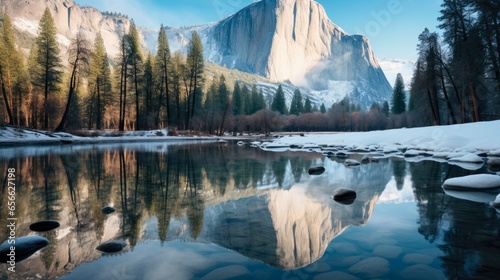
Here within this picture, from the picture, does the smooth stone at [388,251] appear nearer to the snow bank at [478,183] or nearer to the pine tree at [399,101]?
the snow bank at [478,183]

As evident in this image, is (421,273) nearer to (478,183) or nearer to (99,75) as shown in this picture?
(478,183)

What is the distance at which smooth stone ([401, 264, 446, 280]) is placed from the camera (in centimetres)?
248

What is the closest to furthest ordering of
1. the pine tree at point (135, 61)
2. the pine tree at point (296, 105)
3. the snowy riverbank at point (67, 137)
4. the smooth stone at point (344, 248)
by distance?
the smooth stone at point (344, 248) → the snowy riverbank at point (67, 137) → the pine tree at point (135, 61) → the pine tree at point (296, 105)

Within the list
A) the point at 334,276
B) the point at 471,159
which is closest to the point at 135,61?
the point at 471,159

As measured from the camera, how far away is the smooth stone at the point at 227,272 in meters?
2.58

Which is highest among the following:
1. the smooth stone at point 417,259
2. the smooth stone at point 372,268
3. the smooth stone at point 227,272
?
the smooth stone at point 417,259

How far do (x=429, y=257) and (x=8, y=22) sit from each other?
44702mm

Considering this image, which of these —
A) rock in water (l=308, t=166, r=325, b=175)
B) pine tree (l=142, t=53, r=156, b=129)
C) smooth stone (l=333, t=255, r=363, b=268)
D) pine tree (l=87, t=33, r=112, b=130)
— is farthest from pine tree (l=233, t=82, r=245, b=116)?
smooth stone (l=333, t=255, r=363, b=268)

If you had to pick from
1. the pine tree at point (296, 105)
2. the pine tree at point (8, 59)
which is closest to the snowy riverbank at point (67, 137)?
the pine tree at point (8, 59)

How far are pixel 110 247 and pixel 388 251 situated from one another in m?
3.28

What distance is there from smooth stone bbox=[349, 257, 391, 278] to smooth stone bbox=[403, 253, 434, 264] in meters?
0.23

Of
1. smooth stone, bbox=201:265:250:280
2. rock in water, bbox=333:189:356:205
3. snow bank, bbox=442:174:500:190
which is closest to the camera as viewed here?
smooth stone, bbox=201:265:250:280

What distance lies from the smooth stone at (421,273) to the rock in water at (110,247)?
10.2 ft

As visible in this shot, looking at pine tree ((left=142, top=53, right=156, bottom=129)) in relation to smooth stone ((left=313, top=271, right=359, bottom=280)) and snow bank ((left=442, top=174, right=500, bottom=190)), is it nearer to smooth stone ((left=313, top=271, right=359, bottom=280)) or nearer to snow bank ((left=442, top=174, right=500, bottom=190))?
snow bank ((left=442, top=174, right=500, bottom=190))
